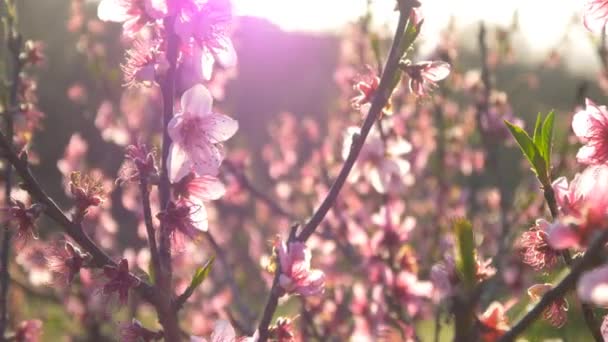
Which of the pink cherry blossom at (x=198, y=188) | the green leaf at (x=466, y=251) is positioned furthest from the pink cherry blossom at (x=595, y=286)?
the pink cherry blossom at (x=198, y=188)

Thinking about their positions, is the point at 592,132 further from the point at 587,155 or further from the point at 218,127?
the point at 218,127

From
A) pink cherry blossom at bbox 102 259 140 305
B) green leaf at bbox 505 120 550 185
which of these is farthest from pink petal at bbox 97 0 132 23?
green leaf at bbox 505 120 550 185

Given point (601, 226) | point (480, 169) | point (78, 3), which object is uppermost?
point (601, 226)

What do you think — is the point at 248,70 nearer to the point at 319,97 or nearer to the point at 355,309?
the point at 319,97

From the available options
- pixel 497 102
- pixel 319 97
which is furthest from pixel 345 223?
pixel 319 97

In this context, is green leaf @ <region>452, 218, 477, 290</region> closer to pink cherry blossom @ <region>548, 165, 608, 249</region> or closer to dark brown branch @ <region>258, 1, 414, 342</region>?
pink cherry blossom @ <region>548, 165, 608, 249</region>
